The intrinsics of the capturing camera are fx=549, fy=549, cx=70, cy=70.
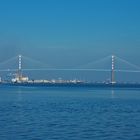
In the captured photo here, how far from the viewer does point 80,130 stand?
18969 mm

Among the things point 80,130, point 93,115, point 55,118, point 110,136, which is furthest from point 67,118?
point 110,136

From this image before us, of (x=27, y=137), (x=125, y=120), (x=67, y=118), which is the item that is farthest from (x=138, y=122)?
(x=27, y=137)

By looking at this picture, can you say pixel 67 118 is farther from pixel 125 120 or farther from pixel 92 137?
pixel 92 137

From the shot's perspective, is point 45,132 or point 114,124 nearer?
point 45,132

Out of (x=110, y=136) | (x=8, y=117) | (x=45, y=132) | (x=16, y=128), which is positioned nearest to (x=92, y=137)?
(x=110, y=136)

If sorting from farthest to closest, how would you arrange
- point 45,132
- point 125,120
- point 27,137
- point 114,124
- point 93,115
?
point 93,115 → point 125,120 → point 114,124 → point 45,132 → point 27,137

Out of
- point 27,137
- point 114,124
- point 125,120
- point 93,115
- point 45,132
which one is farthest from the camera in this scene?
point 93,115

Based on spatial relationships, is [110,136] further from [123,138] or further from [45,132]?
[45,132]

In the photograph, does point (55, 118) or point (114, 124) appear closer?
point (114, 124)

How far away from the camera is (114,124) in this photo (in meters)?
21.1

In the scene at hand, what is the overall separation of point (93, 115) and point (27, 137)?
8774 millimetres

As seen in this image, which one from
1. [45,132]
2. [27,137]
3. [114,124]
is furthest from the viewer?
[114,124]

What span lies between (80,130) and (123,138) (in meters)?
2.25

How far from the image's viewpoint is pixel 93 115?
25.5m
